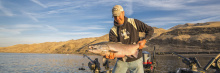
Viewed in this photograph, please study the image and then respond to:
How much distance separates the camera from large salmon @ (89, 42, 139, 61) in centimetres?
418

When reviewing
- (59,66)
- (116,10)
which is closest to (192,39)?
(59,66)

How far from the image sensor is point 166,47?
11256 cm

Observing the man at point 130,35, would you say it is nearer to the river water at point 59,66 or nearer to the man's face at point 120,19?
the man's face at point 120,19

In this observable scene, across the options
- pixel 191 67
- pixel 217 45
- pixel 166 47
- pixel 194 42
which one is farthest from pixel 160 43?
pixel 191 67

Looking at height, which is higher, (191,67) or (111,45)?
(111,45)

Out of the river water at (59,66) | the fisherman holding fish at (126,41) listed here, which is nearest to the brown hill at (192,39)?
the river water at (59,66)

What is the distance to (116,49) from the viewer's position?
14.0 ft

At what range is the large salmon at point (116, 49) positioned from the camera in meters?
4.18

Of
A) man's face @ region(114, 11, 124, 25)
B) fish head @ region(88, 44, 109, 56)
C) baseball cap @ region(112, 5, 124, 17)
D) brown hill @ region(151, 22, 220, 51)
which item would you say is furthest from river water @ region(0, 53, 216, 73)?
brown hill @ region(151, 22, 220, 51)

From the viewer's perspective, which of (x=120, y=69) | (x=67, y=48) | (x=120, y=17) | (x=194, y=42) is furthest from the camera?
(x=67, y=48)

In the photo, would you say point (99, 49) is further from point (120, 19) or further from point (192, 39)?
point (192, 39)

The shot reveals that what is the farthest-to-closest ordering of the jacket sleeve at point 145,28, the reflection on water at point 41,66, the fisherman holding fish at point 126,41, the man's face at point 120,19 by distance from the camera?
the reflection on water at point 41,66 → the jacket sleeve at point 145,28 → the man's face at point 120,19 → the fisherman holding fish at point 126,41

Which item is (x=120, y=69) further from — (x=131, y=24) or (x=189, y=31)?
(x=189, y=31)

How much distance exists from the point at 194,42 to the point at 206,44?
7.65 meters
